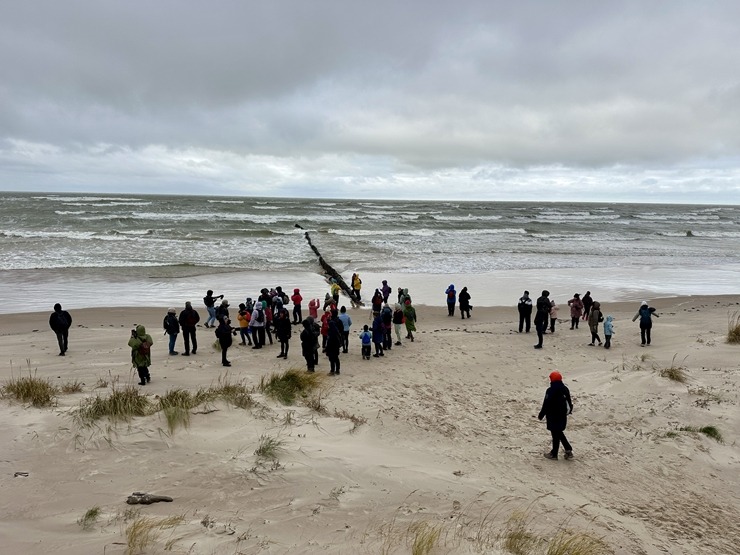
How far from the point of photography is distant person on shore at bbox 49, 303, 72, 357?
37.2 ft

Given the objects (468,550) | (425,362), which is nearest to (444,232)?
(425,362)

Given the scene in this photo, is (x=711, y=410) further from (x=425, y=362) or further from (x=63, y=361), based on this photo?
(x=63, y=361)

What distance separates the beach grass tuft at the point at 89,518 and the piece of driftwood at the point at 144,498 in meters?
0.29

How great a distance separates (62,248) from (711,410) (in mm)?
38236

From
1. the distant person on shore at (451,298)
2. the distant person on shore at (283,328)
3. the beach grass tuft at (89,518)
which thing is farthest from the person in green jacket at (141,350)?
the distant person on shore at (451,298)

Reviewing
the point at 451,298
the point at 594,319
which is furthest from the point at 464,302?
the point at 594,319

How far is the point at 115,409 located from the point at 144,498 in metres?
1.77

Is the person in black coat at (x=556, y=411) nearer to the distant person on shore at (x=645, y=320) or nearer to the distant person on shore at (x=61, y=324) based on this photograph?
the distant person on shore at (x=645, y=320)

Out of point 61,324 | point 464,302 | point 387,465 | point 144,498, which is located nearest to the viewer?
point 144,498

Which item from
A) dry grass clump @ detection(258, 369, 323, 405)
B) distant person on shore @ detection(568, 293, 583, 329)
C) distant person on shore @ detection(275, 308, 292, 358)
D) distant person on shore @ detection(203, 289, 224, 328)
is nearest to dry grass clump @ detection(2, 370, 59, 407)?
dry grass clump @ detection(258, 369, 323, 405)

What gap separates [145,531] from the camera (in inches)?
165

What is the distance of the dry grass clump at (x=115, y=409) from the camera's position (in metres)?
6.08

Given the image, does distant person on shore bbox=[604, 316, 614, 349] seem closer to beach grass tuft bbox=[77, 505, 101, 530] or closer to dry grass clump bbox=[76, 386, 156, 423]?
dry grass clump bbox=[76, 386, 156, 423]

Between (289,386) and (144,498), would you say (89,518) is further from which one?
(289,386)
